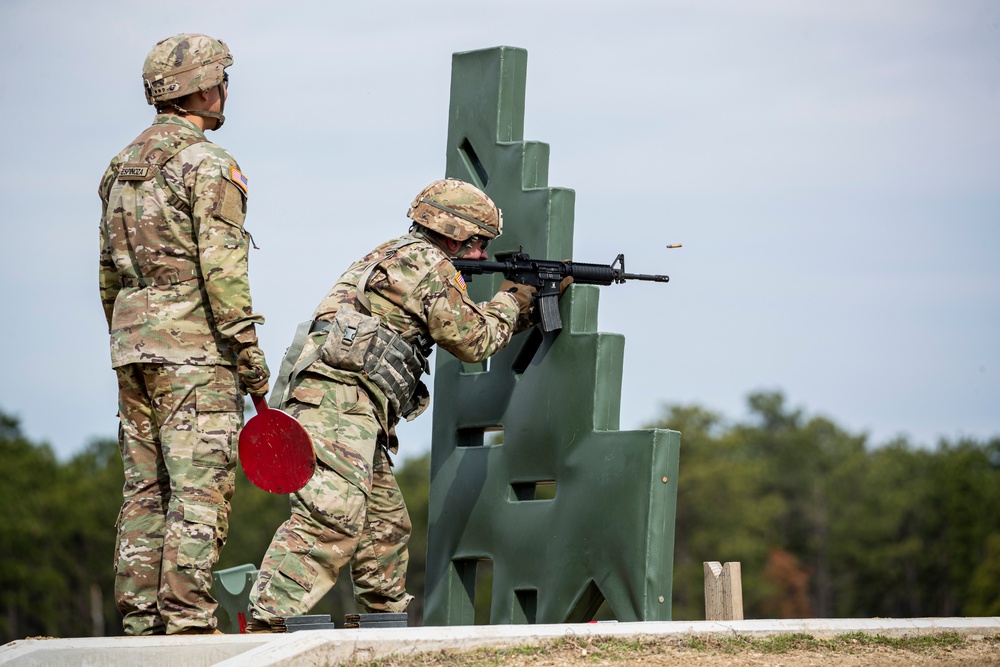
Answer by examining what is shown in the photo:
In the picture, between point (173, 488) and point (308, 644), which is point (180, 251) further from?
point (308, 644)

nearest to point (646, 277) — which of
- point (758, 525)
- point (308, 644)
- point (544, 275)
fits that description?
point (544, 275)

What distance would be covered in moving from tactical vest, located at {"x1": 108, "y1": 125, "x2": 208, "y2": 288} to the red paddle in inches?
23.8

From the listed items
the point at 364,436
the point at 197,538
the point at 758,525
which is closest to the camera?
the point at 197,538

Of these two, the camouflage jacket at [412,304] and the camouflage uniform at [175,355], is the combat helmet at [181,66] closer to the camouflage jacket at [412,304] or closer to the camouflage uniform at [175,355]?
the camouflage uniform at [175,355]

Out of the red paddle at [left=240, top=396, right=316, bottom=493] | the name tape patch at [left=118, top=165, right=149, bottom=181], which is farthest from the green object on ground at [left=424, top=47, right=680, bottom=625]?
the name tape patch at [left=118, top=165, right=149, bottom=181]

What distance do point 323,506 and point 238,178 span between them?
4.49ft

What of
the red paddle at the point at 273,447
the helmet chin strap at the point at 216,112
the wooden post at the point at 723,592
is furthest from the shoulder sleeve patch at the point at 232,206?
the wooden post at the point at 723,592

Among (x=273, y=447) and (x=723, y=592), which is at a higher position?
(x=273, y=447)

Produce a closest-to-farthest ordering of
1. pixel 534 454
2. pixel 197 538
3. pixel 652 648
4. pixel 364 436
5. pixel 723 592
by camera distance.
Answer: pixel 652 648
pixel 197 538
pixel 364 436
pixel 723 592
pixel 534 454

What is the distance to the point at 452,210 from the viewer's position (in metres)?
6.64

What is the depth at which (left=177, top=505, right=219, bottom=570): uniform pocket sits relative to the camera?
5508 millimetres

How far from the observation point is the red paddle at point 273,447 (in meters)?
5.71

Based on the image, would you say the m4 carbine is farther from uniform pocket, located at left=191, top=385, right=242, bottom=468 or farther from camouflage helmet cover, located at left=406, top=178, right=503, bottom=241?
uniform pocket, located at left=191, top=385, right=242, bottom=468

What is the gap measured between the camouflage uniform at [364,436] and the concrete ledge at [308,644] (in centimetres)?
63
